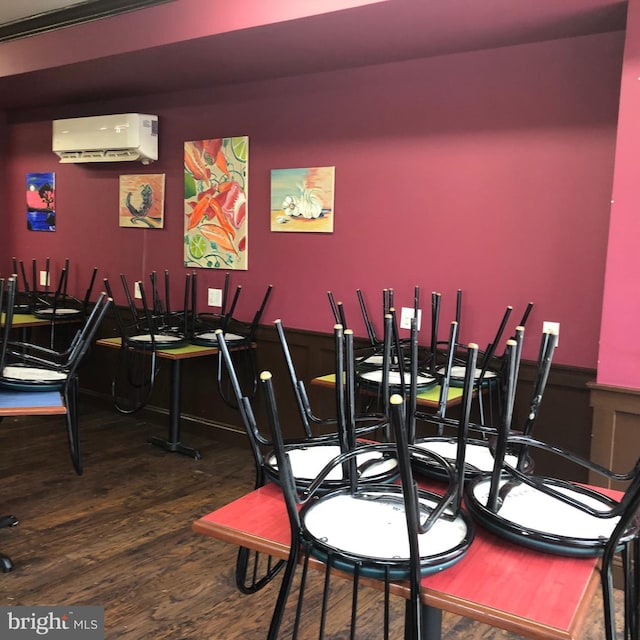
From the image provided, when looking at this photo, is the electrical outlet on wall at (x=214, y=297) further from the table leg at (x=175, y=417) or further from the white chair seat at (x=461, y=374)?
the white chair seat at (x=461, y=374)

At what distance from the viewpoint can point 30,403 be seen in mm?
2242

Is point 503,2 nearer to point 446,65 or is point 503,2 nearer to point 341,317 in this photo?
point 446,65

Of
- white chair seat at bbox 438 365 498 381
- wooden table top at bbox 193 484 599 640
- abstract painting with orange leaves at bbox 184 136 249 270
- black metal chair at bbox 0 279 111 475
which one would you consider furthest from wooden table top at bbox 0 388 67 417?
abstract painting with orange leaves at bbox 184 136 249 270

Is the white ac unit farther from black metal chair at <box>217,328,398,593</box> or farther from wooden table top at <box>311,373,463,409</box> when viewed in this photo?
black metal chair at <box>217,328,398,593</box>

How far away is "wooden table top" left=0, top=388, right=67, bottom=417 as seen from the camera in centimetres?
217

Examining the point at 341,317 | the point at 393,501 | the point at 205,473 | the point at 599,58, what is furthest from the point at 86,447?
the point at 599,58

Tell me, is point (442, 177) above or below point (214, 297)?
above

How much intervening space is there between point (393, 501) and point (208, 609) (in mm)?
1379

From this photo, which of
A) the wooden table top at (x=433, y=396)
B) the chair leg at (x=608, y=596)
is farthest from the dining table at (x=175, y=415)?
the chair leg at (x=608, y=596)

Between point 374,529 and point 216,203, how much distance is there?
3.33 metres

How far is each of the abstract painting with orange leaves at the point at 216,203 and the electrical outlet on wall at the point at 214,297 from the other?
16 centimetres

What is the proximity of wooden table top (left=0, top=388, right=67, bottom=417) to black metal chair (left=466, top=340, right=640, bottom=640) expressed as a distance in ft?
5.11

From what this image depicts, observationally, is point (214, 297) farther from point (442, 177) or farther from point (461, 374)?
point (461, 374)

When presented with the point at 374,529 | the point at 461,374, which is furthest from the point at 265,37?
the point at 374,529
